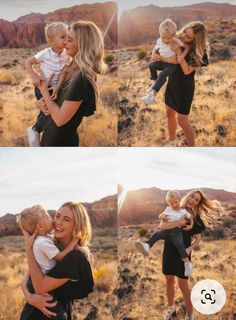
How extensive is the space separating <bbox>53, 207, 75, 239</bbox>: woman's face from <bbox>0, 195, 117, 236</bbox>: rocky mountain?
15 centimetres

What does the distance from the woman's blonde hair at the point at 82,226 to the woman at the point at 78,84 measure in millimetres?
470

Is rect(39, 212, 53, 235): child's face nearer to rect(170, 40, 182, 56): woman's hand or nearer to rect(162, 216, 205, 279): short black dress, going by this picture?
rect(162, 216, 205, 279): short black dress

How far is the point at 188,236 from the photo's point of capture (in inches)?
276

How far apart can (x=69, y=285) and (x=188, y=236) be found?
0.85 m

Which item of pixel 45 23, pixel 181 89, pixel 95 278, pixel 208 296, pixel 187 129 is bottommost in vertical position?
pixel 208 296

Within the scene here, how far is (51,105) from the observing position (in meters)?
6.89

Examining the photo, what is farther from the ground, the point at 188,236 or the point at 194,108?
the point at 194,108

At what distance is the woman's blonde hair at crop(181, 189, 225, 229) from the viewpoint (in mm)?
7008

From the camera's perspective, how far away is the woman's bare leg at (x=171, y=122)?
23.1ft

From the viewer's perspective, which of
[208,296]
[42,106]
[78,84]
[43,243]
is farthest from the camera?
[208,296]

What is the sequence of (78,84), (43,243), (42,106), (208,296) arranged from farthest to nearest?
(208,296) < (42,106) < (78,84) < (43,243)

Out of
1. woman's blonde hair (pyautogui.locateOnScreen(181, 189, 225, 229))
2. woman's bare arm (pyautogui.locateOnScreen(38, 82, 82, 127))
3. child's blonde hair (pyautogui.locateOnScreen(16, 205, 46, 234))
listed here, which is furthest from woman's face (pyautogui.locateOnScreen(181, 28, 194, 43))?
child's blonde hair (pyautogui.locateOnScreen(16, 205, 46, 234))

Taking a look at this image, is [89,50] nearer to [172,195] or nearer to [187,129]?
[187,129]

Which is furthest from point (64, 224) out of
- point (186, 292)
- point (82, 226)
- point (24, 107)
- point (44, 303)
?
point (186, 292)
